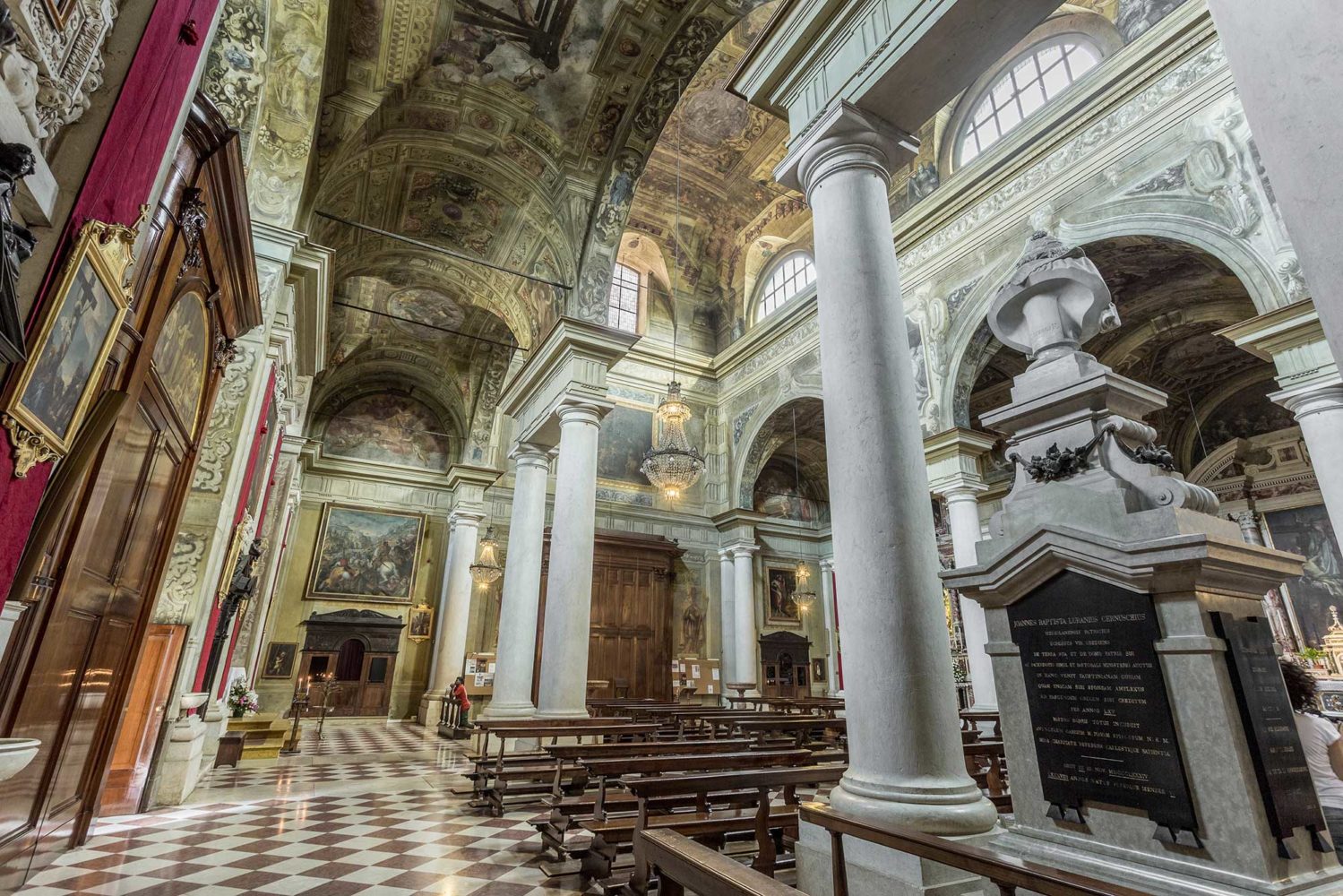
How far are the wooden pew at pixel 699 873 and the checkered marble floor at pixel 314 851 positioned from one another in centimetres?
242

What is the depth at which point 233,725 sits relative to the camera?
860 centimetres

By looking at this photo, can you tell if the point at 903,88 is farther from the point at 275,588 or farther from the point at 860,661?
the point at 275,588

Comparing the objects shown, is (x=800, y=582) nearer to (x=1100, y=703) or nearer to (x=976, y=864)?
(x=1100, y=703)

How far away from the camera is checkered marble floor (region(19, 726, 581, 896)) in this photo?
136 inches

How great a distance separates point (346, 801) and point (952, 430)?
9.08 metres

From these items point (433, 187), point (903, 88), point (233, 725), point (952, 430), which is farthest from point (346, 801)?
point (952, 430)

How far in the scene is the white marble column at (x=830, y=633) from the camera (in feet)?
56.1

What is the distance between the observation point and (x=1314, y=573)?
10203mm

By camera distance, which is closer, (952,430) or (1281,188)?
(1281,188)

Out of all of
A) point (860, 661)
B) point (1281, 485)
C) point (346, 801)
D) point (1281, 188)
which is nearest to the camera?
point (1281, 188)

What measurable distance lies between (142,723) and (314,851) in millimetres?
1982

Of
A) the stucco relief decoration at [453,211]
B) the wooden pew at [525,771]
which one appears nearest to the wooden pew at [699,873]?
the wooden pew at [525,771]

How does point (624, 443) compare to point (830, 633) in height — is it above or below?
above

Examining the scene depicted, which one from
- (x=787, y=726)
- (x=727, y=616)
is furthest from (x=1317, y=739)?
(x=727, y=616)
